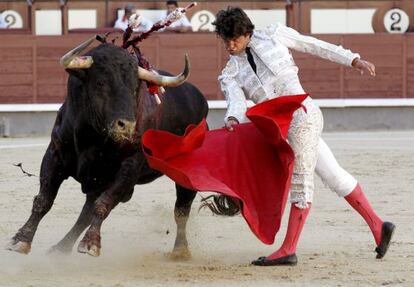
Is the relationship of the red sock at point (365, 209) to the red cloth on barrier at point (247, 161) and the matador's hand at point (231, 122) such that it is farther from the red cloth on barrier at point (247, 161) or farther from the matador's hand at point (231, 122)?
the matador's hand at point (231, 122)

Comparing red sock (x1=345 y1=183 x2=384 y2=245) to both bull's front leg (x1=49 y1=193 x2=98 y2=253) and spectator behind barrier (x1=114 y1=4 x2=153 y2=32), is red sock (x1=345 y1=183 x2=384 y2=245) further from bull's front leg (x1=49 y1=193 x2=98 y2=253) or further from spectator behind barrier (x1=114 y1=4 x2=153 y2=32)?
spectator behind barrier (x1=114 y1=4 x2=153 y2=32)

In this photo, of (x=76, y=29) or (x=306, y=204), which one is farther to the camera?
(x=76, y=29)

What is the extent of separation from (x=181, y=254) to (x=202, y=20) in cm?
829

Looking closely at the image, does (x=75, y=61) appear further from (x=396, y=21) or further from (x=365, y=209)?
(x=396, y=21)

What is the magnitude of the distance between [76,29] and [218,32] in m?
8.71

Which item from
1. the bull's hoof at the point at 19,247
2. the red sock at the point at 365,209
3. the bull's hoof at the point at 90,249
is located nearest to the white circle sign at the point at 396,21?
the red sock at the point at 365,209

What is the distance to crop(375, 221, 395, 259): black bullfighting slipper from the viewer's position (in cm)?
525

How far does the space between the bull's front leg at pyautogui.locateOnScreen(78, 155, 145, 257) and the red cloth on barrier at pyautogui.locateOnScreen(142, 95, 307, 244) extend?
127 millimetres

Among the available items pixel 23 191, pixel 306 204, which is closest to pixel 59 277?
pixel 306 204

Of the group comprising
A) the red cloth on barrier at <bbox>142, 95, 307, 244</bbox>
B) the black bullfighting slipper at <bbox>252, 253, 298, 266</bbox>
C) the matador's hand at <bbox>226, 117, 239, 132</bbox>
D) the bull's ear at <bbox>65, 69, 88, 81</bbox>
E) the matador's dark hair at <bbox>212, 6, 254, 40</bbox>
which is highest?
the matador's dark hair at <bbox>212, 6, 254, 40</bbox>

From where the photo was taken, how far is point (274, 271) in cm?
500

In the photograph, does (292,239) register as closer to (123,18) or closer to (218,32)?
(218,32)

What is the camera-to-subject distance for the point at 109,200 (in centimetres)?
507

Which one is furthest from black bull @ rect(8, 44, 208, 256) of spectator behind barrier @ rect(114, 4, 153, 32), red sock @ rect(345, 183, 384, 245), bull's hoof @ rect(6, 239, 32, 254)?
spectator behind barrier @ rect(114, 4, 153, 32)
